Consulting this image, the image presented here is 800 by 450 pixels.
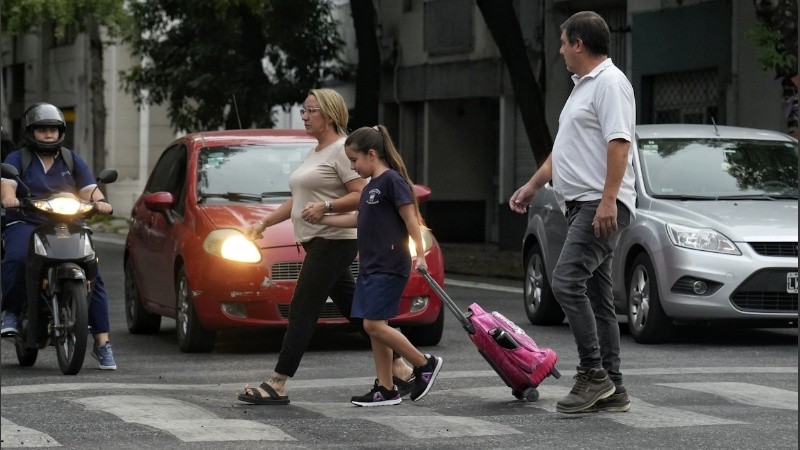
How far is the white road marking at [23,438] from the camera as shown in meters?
7.79

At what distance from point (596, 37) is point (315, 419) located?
2.24 metres

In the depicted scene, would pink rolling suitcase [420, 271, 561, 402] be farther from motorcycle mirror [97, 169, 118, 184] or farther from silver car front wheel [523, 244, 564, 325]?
silver car front wheel [523, 244, 564, 325]

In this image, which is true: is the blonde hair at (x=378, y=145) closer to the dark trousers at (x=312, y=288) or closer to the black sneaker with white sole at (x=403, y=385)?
the dark trousers at (x=312, y=288)

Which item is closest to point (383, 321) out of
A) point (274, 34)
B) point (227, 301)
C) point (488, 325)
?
point (488, 325)

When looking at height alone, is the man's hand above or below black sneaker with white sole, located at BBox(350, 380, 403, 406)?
above

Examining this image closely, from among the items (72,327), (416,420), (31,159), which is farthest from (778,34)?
(416,420)

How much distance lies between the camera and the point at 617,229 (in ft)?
29.1

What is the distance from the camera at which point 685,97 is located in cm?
2659

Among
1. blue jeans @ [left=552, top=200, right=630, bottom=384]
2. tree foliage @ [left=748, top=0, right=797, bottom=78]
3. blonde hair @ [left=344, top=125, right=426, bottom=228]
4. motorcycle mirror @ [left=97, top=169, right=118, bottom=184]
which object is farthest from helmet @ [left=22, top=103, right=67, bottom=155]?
tree foliage @ [left=748, top=0, right=797, bottom=78]

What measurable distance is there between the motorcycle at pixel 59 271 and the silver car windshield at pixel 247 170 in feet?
6.19

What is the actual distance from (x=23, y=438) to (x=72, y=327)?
303 cm

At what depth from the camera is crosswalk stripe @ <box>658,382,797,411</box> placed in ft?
30.3

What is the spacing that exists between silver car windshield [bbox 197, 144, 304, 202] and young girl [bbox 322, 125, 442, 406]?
375 centimetres

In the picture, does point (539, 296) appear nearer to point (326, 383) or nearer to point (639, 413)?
point (326, 383)
